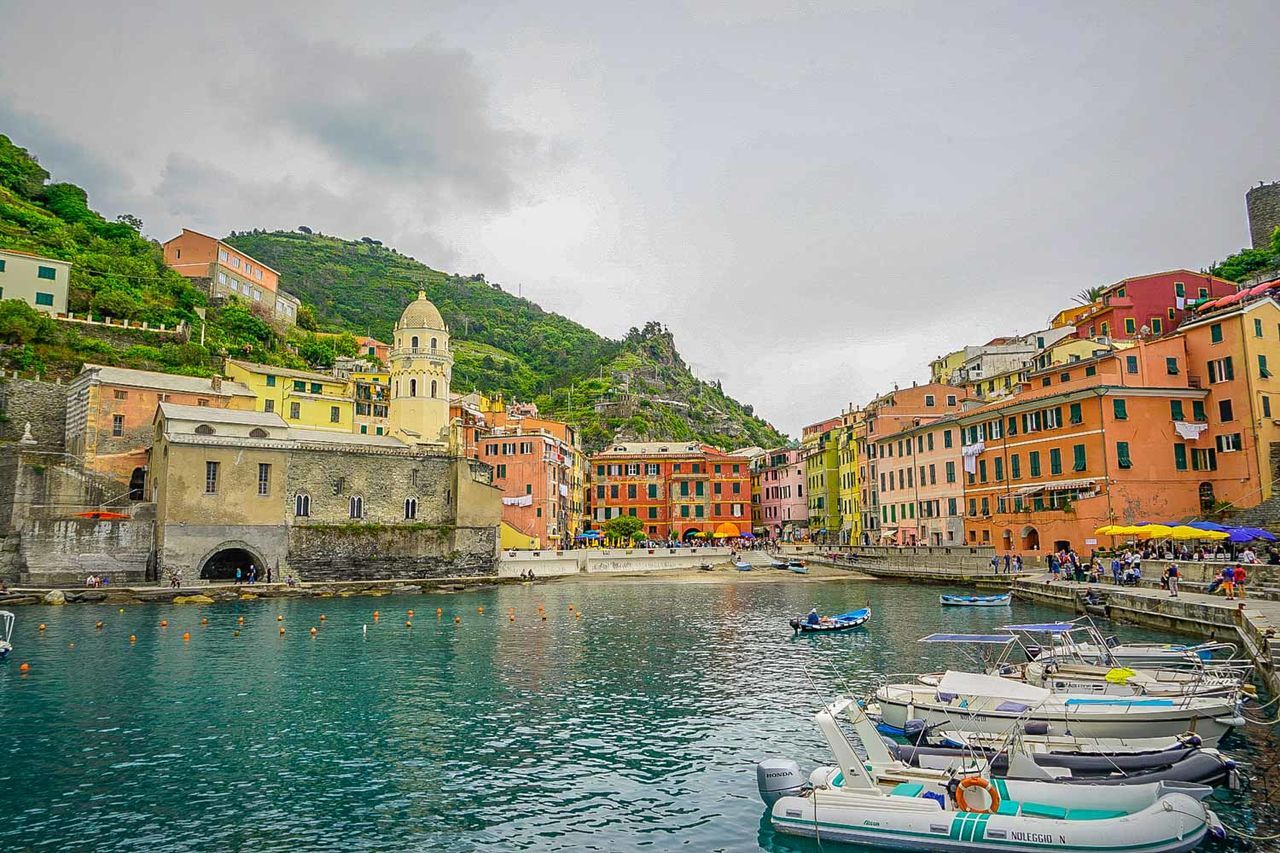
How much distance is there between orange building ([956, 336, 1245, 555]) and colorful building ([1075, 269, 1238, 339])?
38.6 feet

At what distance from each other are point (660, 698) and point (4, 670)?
20808 millimetres

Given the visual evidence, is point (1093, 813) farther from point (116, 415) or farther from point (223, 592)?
point (116, 415)

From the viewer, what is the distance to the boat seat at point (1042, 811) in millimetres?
11219

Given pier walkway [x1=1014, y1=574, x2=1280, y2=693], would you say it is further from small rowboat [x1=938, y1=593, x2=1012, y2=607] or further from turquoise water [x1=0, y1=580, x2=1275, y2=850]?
turquoise water [x1=0, y1=580, x2=1275, y2=850]

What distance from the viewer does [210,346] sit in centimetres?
6788

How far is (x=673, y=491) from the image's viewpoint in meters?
86.4

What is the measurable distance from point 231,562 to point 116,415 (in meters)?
12.4

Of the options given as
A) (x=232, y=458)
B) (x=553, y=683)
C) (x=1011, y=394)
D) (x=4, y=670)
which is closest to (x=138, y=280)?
(x=232, y=458)

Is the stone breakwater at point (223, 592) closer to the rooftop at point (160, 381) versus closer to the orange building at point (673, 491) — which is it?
the rooftop at point (160, 381)

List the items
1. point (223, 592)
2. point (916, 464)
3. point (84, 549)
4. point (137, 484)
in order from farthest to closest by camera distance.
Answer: point (916, 464) < point (137, 484) < point (223, 592) < point (84, 549)

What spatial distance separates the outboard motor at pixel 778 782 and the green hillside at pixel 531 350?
98.7 m

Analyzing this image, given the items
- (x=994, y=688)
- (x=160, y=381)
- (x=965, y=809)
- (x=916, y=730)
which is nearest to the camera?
(x=965, y=809)

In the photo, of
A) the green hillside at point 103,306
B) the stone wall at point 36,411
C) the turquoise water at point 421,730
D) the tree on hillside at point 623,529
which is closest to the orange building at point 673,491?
the tree on hillside at point 623,529

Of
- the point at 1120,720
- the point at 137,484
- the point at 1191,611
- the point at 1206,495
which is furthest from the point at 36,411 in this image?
the point at 1206,495
